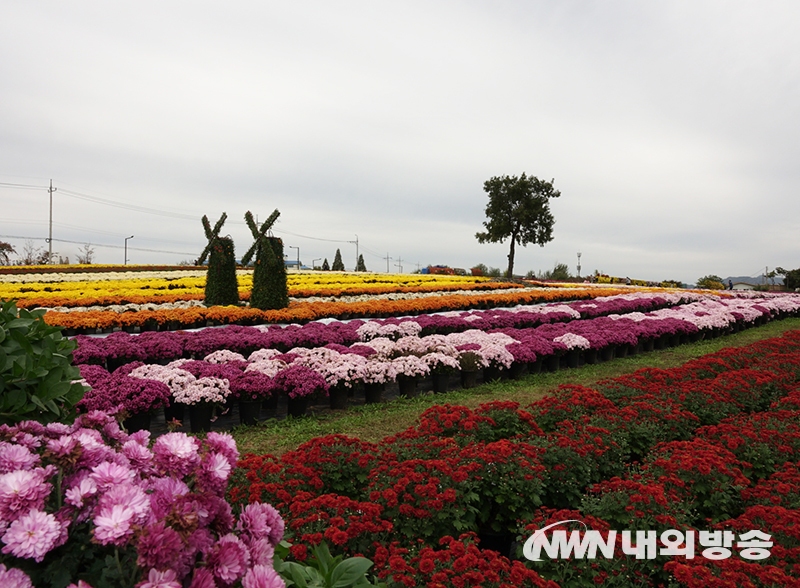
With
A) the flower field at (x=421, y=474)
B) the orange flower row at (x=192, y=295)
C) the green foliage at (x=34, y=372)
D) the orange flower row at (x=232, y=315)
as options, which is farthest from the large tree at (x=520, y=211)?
the green foliage at (x=34, y=372)

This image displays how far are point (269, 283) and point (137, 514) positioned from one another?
14.7 m

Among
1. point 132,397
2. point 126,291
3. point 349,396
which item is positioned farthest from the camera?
point 126,291

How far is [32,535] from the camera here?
53.6 inches

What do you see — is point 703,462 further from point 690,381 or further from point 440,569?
point 690,381

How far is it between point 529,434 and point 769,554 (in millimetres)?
2348

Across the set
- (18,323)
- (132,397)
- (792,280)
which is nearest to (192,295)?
(132,397)

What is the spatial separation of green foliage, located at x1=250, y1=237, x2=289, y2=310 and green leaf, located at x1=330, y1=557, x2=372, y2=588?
14145 mm

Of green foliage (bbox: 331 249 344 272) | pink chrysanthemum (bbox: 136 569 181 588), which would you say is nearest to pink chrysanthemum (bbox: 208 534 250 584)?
pink chrysanthemum (bbox: 136 569 181 588)

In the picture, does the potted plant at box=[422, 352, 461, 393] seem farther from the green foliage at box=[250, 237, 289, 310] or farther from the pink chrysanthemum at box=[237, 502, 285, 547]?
the green foliage at box=[250, 237, 289, 310]

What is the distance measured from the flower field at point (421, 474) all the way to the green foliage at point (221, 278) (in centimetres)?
607

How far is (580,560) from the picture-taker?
289 centimetres

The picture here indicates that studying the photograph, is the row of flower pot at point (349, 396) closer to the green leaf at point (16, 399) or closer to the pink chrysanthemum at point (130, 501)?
the green leaf at point (16, 399)

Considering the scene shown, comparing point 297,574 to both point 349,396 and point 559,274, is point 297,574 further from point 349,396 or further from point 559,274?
point 559,274

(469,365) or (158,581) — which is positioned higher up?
(158,581)
